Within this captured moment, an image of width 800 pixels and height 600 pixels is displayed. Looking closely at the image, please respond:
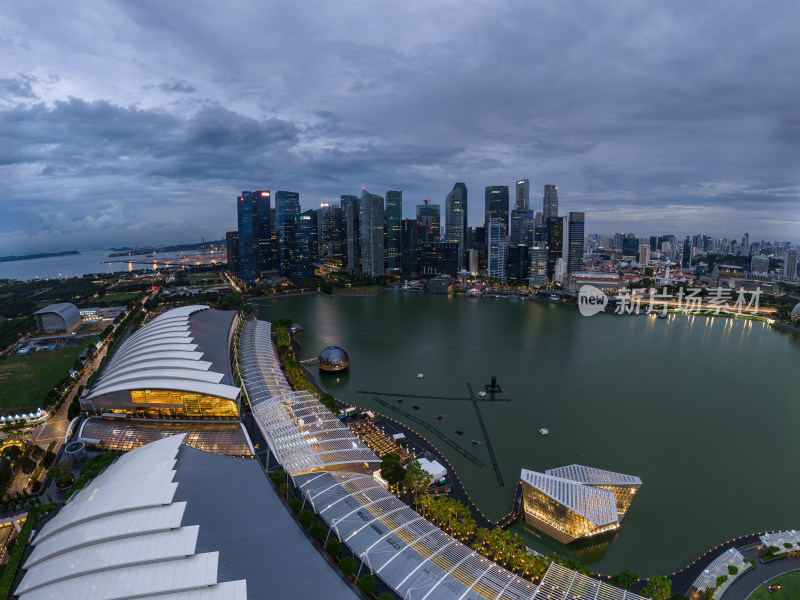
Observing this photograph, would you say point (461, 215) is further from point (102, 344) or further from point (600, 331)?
point (102, 344)

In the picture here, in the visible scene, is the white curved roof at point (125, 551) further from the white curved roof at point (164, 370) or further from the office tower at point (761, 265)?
the office tower at point (761, 265)

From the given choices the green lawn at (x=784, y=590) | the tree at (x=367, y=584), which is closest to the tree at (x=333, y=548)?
the tree at (x=367, y=584)

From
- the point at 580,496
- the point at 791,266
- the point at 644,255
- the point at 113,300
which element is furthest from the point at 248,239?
the point at 644,255

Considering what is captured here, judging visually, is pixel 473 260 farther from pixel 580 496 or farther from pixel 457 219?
pixel 580 496

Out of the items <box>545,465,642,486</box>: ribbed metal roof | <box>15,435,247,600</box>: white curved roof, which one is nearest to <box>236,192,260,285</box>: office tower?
<box>15,435,247,600</box>: white curved roof

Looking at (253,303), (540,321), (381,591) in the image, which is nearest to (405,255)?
(253,303)

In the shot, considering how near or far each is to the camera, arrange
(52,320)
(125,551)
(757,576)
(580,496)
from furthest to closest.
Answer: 1. (52,320)
2. (580,496)
3. (757,576)
4. (125,551)

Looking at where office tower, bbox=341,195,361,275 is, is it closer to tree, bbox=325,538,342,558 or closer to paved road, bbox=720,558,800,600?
tree, bbox=325,538,342,558
